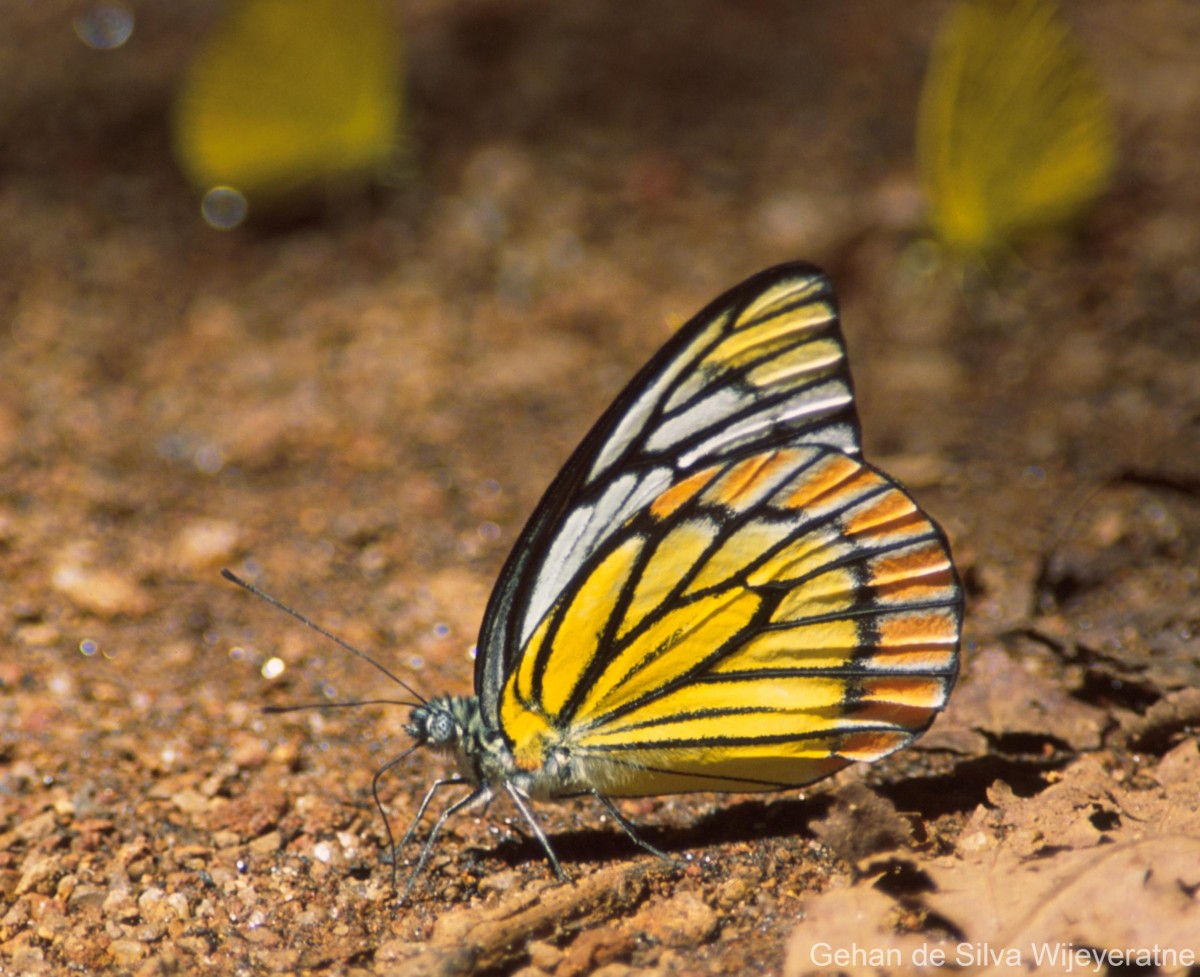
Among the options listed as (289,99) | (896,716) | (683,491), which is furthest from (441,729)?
(289,99)

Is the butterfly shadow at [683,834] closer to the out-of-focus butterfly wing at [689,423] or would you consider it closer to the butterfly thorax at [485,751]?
the butterfly thorax at [485,751]

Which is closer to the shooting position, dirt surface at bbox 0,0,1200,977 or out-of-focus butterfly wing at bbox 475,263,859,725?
dirt surface at bbox 0,0,1200,977

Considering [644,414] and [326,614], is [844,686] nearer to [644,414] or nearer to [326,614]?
[644,414]

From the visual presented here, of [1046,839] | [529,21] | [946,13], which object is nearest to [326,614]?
[1046,839]

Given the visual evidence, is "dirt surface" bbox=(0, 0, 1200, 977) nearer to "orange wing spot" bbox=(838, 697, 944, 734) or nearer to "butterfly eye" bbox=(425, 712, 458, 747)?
"orange wing spot" bbox=(838, 697, 944, 734)

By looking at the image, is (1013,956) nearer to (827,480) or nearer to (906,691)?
(906,691)

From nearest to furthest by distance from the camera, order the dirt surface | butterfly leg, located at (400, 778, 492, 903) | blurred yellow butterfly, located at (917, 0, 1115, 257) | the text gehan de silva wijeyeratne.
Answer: the text gehan de silva wijeyeratne
the dirt surface
butterfly leg, located at (400, 778, 492, 903)
blurred yellow butterfly, located at (917, 0, 1115, 257)

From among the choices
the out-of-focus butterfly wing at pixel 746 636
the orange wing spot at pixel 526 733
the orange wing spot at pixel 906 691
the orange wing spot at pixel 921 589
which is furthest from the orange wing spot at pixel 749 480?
the orange wing spot at pixel 526 733

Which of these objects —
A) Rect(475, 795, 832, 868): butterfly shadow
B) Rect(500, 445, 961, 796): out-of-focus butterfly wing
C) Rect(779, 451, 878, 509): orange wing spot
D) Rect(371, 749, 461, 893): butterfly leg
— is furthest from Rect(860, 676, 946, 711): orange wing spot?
Rect(371, 749, 461, 893): butterfly leg
